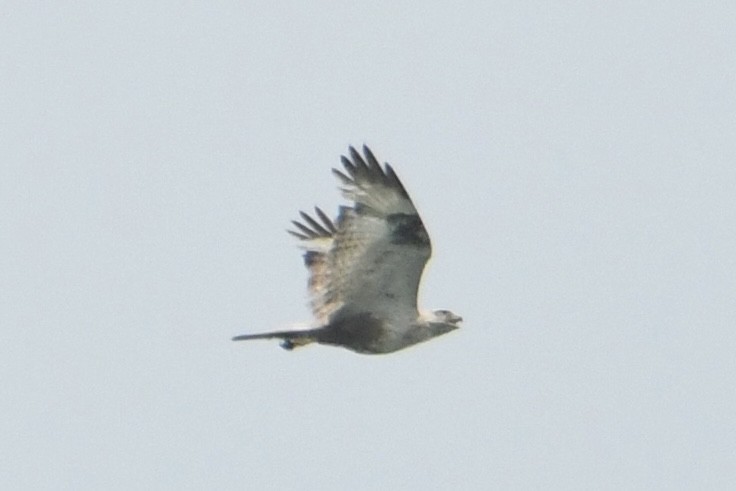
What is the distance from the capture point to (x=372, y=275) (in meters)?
23.2

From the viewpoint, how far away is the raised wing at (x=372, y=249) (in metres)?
22.5

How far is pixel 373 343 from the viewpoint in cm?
2356

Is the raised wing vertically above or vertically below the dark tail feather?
above

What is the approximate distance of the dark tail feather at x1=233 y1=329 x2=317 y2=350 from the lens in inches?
903

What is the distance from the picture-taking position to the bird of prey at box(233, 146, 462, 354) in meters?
22.6

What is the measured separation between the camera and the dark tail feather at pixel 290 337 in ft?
75.3

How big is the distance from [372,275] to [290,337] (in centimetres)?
105

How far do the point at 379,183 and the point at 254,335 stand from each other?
189 centimetres

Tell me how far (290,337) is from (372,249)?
4.32ft

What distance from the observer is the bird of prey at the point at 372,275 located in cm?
2259

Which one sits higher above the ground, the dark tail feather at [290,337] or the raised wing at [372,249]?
the raised wing at [372,249]

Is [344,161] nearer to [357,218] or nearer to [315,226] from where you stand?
[357,218]

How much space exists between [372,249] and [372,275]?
0.36m

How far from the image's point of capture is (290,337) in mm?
23516
